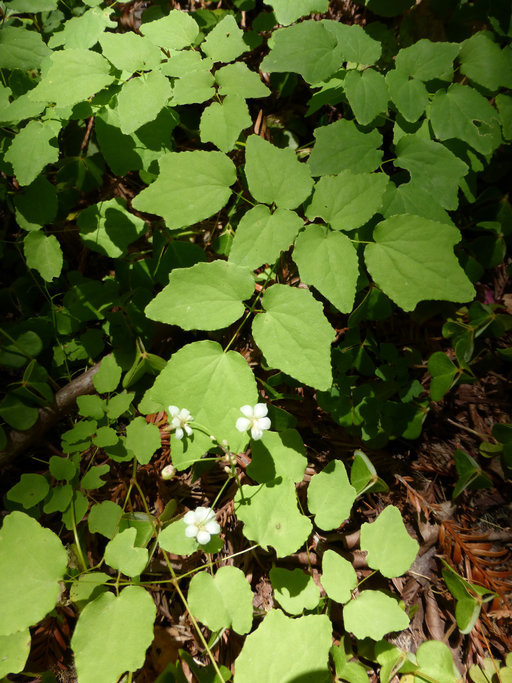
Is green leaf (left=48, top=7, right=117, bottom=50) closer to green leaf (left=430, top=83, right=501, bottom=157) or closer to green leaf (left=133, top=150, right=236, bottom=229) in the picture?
green leaf (left=133, top=150, right=236, bottom=229)

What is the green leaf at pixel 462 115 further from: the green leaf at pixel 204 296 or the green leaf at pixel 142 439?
the green leaf at pixel 142 439

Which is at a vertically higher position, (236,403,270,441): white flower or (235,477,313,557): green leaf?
(236,403,270,441): white flower

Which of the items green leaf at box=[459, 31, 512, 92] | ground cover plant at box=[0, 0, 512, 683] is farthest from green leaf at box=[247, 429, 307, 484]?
green leaf at box=[459, 31, 512, 92]

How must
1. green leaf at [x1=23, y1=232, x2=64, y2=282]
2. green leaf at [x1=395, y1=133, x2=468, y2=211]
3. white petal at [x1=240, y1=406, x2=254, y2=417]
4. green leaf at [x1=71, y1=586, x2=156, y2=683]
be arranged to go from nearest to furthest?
1. green leaf at [x1=71, y1=586, x2=156, y2=683]
2. white petal at [x1=240, y1=406, x2=254, y2=417]
3. green leaf at [x1=395, y1=133, x2=468, y2=211]
4. green leaf at [x1=23, y1=232, x2=64, y2=282]

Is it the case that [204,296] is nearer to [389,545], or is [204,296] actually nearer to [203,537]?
[203,537]

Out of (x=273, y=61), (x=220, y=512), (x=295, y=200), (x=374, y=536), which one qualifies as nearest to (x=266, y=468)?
(x=220, y=512)

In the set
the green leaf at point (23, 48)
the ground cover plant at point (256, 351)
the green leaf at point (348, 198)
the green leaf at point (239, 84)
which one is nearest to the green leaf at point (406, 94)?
the ground cover plant at point (256, 351)

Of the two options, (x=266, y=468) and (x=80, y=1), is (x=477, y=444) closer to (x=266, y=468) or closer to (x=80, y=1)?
(x=266, y=468)
